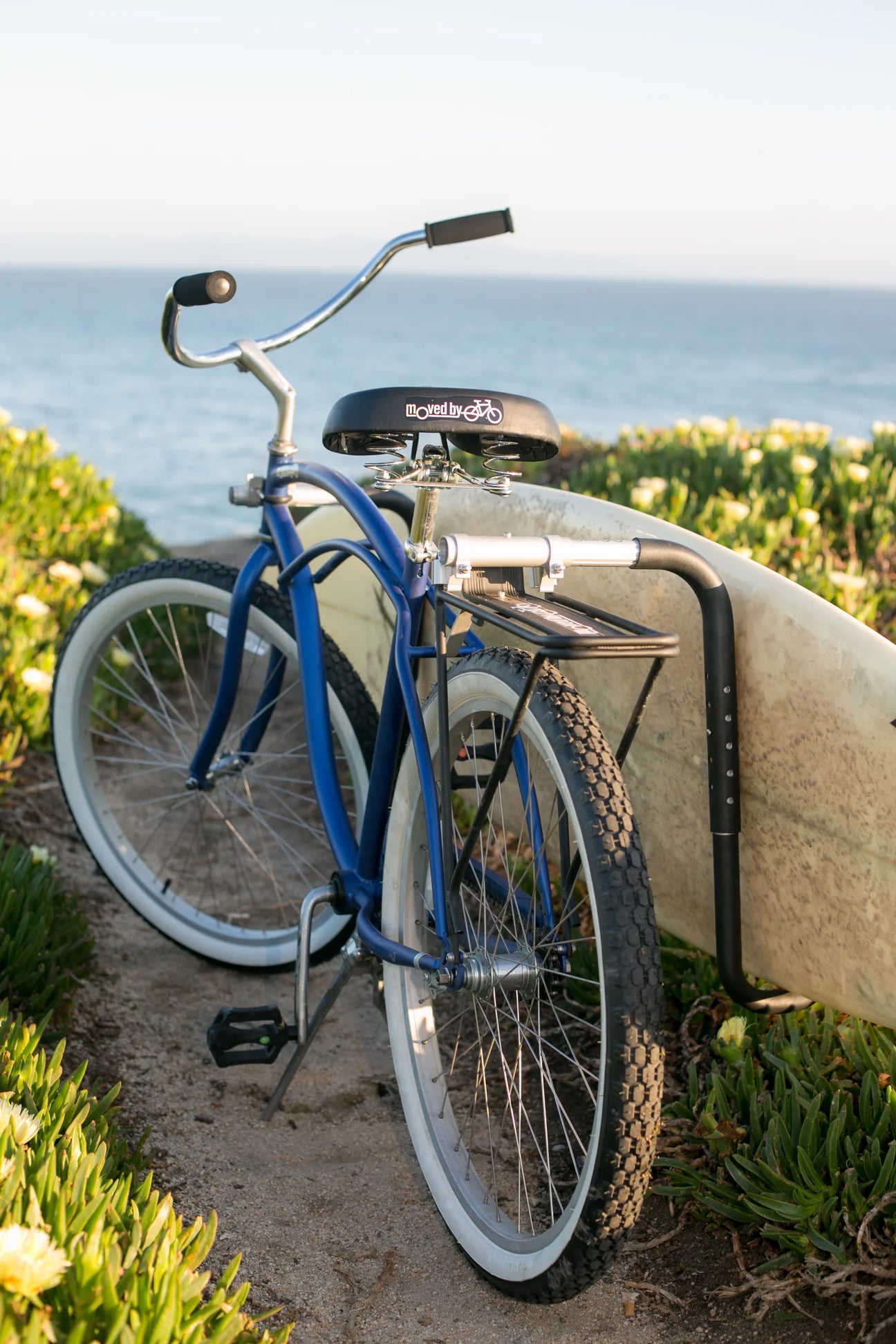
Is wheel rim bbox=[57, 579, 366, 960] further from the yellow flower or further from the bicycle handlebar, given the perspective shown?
the yellow flower

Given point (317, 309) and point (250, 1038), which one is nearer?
point (317, 309)

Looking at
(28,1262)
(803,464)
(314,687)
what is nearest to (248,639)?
(314,687)


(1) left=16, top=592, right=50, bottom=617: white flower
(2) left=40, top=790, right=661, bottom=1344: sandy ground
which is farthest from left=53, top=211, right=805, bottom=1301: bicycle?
(1) left=16, top=592, right=50, bottom=617: white flower

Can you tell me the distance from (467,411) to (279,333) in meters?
0.73

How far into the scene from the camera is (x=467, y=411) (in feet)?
6.21

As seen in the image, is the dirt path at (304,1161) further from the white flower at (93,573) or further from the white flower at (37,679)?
the white flower at (93,573)

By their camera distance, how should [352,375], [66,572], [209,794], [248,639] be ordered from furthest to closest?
1. [352,375]
2. [66,572]
3. [209,794]
4. [248,639]

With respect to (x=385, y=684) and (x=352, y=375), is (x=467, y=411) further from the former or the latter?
(x=352, y=375)

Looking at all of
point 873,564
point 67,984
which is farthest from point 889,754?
point 873,564

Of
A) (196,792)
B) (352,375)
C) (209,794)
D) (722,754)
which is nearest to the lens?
(722,754)

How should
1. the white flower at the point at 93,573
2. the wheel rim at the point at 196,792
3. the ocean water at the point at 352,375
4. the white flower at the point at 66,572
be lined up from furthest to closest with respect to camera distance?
the ocean water at the point at 352,375
the white flower at the point at 93,573
the white flower at the point at 66,572
the wheel rim at the point at 196,792

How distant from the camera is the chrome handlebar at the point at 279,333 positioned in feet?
8.00

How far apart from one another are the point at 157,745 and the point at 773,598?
10.2ft

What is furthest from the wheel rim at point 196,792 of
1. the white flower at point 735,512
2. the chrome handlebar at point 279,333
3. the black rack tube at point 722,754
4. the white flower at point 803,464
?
the white flower at point 803,464
